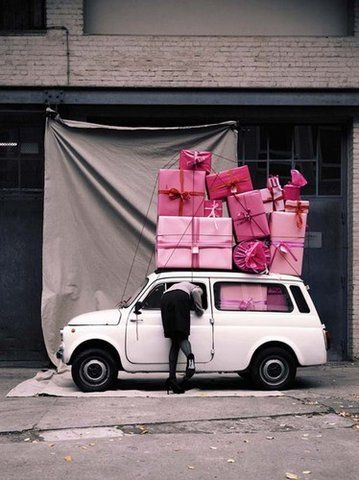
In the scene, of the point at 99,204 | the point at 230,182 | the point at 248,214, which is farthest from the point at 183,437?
the point at 99,204

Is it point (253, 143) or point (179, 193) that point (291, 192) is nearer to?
point (179, 193)

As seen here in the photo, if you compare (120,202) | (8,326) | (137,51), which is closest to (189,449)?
(120,202)

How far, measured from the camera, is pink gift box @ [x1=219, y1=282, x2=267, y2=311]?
457 inches

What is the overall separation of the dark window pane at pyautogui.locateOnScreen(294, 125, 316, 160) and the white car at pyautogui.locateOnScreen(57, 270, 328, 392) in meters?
4.46

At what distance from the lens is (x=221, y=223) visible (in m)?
11.8

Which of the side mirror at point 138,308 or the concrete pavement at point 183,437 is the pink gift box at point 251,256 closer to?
the side mirror at point 138,308

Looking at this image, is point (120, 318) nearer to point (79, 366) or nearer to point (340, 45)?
point (79, 366)

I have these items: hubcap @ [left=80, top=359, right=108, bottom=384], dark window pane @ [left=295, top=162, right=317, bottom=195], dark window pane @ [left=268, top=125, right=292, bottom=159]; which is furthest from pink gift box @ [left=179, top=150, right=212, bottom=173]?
dark window pane @ [left=295, top=162, right=317, bottom=195]

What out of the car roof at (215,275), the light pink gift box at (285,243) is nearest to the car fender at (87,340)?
the car roof at (215,275)

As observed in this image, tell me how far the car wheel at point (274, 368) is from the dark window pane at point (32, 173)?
599cm

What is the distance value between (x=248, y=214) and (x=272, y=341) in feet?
6.22

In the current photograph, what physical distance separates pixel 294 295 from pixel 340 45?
582cm

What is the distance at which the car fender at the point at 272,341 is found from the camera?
37.4 ft

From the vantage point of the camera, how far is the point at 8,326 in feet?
49.8
